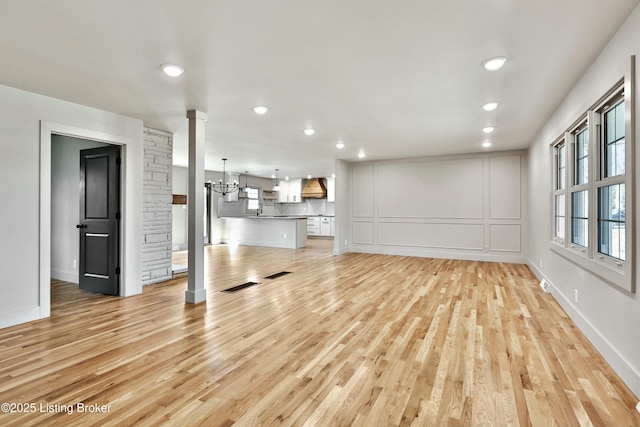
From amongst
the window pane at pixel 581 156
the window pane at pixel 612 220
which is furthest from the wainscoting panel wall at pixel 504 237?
the window pane at pixel 612 220

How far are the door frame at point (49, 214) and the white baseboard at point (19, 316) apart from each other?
6 centimetres

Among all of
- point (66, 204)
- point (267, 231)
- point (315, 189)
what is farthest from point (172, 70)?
point (315, 189)

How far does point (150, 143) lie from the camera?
4973 mm

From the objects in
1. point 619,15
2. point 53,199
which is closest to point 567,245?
point 619,15

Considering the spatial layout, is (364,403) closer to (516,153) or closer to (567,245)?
(567,245)

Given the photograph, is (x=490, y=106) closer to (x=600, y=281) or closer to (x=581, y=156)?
(x=581, y=156)

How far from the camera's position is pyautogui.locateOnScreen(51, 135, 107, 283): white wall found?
504 centimetres

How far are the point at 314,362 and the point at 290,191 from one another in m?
11.5

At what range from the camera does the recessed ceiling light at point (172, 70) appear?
2.82 m

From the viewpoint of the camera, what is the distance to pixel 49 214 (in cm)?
360

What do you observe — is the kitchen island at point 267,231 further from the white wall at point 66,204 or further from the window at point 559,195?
the window at point 559,195

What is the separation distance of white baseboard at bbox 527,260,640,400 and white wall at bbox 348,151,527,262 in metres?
3.45

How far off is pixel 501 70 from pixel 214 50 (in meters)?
2.55

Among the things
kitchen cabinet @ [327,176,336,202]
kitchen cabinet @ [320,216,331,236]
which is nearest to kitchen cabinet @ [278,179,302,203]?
kitchen cabinet @ [327,176,336,202]
